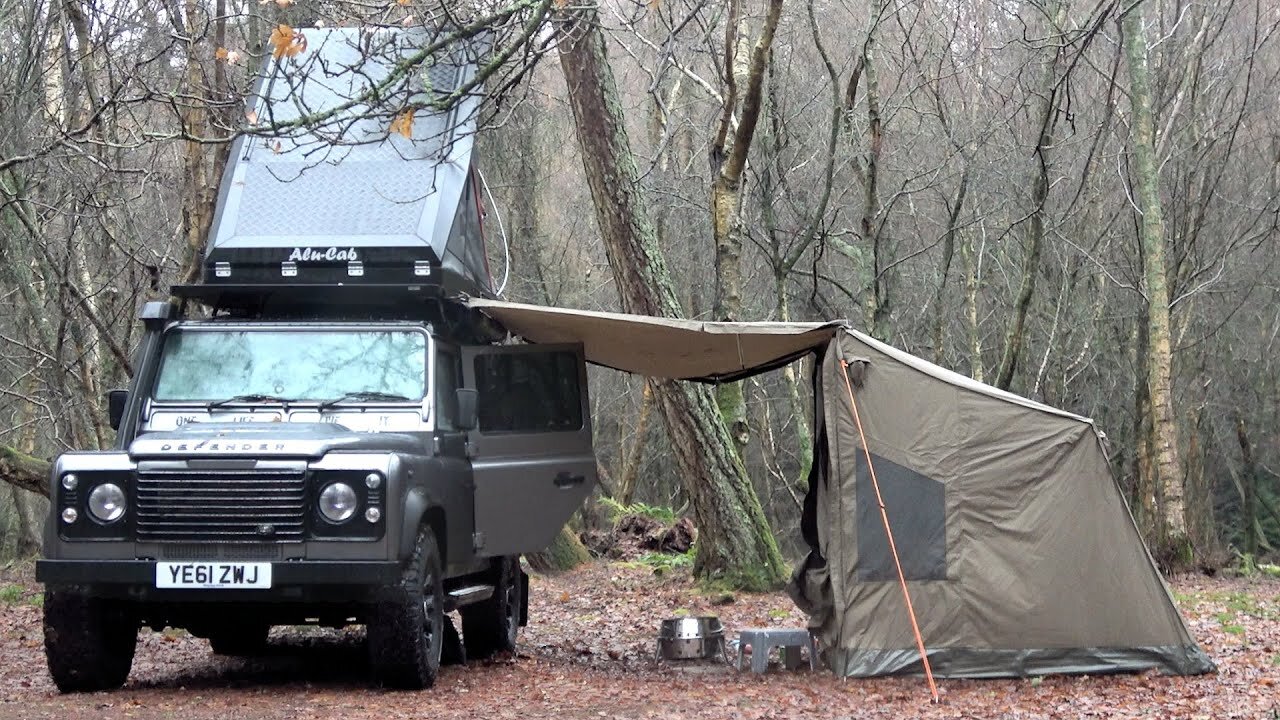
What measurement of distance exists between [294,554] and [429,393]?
4.75 feet

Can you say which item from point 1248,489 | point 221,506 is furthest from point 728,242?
point 1248,489

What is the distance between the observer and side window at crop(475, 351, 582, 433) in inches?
340

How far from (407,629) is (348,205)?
2.77m

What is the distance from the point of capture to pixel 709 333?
820cm

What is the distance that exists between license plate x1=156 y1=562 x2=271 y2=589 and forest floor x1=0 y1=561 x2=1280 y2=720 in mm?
611

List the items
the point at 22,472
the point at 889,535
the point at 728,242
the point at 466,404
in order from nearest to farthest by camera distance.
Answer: the point at 889,535
the point at 466,404
the point at 22,472
the point at 728,242

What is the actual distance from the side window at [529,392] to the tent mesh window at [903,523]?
7.12 feet

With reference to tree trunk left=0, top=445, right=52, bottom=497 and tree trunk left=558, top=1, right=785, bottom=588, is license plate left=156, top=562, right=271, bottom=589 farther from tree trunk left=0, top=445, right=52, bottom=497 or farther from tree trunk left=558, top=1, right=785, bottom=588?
tree trunk left=558, top=1, right=785, bottom=588

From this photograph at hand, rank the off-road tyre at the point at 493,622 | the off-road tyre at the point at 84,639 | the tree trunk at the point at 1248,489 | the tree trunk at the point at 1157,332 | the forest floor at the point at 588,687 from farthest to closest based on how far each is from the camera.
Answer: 1. the tree trunk at the point at 1248,489
2. the tree trunk at the point at 1157,332
3. the off-road tyre at the point at 493,622
4. the off-road tyre at the point at 84,639
5. the forest floor at the point at 588,687

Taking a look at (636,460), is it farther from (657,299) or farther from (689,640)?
(689,640)

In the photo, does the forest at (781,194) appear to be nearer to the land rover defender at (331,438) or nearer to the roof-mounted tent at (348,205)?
the roof-mounted tent at (348,205)

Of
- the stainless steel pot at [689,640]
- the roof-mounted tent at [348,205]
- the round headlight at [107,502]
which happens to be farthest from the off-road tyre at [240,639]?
the stainless steel pot at [689,640]

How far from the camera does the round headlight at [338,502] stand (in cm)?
682

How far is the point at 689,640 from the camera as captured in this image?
8.81 m
